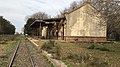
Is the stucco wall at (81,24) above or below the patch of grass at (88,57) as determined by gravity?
above

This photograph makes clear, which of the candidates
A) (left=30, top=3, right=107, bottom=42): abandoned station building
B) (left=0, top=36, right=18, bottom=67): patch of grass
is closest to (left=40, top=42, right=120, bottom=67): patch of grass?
(left=0, top=36, right=18, bottom=67): patch of grass

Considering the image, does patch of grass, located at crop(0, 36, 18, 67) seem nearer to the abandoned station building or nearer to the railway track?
the railway track

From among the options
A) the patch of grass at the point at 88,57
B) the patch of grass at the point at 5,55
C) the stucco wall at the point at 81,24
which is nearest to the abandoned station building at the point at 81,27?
the stucco wall at the point at 81,24

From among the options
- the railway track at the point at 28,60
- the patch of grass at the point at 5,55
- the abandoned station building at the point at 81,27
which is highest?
the abandoned station building at the point at 81,27

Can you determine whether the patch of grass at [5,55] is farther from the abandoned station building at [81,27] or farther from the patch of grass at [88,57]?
the abandoned station building at [81,27]

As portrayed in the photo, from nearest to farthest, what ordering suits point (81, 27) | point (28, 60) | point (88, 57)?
point (88, 57) < point (28, 60) < point (81, 27)

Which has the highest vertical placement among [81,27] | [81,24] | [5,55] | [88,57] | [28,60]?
[81,24]

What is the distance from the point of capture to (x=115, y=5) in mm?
20125

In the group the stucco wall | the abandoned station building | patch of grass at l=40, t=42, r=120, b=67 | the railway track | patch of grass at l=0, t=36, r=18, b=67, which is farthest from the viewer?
the stucco wall

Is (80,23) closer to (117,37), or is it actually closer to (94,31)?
(94,31)

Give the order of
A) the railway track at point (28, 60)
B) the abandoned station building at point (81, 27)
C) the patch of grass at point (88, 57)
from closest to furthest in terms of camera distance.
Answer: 1. the patch of grass at point (88, 57)
2. the railway track at point (28, 60)
3. the abandoned station building at point (81, 27)

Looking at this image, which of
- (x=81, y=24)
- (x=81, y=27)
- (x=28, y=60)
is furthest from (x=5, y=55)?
(x=81, y=24)

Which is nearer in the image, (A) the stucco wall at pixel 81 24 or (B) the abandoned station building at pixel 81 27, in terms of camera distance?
(B) the abandoned station building at pixel 81 27

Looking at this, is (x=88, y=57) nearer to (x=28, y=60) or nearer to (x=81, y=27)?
(x=28, y=60)
